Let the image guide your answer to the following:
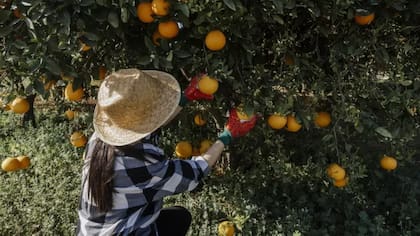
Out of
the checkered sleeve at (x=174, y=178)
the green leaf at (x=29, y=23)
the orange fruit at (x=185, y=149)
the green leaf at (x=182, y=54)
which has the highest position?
the green leaf at (x=29, y=23)

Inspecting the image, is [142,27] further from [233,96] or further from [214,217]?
[214,217]

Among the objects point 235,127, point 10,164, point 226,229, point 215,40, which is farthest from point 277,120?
point 10,164

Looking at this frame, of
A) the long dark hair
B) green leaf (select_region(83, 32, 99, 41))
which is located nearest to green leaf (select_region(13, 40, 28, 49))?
green leaf (select_region(83, 32, 99, 41))

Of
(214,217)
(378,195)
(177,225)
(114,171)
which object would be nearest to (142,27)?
(114,171)

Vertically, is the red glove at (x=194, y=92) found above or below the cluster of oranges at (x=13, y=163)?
above

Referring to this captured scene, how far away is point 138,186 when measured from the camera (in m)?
1.83

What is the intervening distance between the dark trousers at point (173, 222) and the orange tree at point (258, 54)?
0.40 meters

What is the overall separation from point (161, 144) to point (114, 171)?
163 centimetres

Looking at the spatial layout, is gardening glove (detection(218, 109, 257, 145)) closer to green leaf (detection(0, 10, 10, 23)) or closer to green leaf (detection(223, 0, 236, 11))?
green leaf (detection(223, 0, 236, 11))

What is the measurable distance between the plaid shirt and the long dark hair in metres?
0.02

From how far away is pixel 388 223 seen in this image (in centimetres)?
279

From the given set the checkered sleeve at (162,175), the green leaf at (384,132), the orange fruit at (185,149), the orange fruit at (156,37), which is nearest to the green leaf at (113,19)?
the orange fruit at (156,37)

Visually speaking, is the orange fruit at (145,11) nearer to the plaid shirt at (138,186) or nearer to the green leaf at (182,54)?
the green leaf at (182,54)

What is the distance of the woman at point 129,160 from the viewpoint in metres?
1.81
